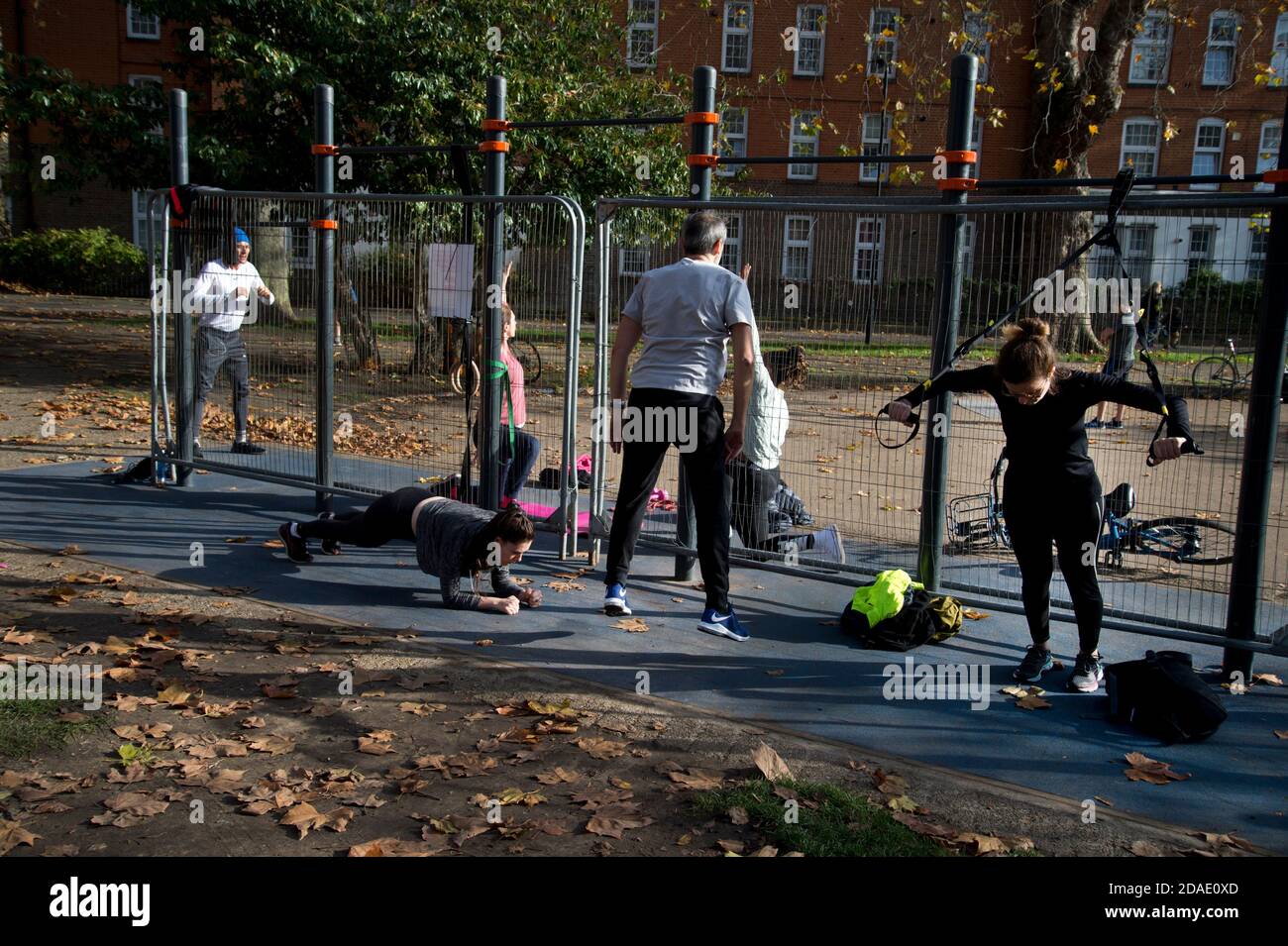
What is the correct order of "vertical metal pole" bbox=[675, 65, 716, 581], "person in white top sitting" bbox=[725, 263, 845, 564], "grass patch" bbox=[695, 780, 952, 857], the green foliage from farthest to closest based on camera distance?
the green foliage
"person in white top sitting" bbox=[725, 263, 845, 564]
"vertical metal pole" bbox=[675, 65, 716, 581]
"grass patch" bbox=[695, 780, 952, 857]

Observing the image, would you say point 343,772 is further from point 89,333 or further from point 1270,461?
point 89,333

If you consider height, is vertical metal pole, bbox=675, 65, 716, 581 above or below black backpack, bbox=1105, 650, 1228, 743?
above

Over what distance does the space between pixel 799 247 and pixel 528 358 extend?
91.8 inches

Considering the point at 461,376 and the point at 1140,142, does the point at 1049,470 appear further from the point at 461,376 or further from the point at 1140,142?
the point at 1140,142

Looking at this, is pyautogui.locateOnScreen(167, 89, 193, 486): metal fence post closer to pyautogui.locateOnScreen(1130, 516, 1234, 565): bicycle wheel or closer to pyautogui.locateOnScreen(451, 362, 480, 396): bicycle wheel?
pyautogui.locateOnScreen(451, 362, 480, 396): bicycle wheel

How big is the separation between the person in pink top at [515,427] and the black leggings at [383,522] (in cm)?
103

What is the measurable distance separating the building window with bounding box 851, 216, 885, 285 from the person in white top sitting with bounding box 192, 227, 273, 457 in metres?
4.88

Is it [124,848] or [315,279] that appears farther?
[315,279]

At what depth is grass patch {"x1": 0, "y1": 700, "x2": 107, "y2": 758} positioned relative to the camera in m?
4.49

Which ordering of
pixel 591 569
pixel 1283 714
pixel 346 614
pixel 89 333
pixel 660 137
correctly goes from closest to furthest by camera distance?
pixel 1283 714, pixel 346 614, pixel 591 569, pixel 660 137, pixel 89 333

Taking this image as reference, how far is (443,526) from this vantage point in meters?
6.36

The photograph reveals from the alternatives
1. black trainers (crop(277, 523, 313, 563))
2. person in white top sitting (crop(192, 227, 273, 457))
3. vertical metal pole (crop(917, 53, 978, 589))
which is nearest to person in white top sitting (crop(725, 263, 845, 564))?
vertical metal pole (crop(917, 53, 978, 589))
